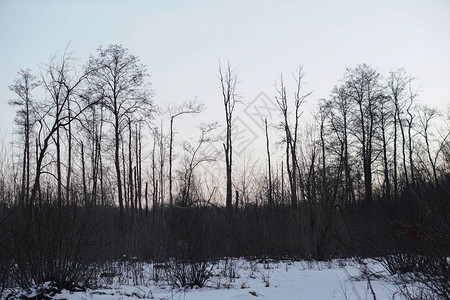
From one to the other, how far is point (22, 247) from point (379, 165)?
27179mm

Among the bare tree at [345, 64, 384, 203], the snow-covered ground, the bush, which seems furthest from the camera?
the bare tree at [345, 64, 384, 203]

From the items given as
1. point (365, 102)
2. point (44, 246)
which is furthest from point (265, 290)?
point (365, 102)

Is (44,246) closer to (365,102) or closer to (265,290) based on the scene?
(265,290)

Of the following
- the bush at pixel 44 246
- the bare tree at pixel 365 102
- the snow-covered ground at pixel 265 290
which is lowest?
the snow-covered ground at pixel 265 290

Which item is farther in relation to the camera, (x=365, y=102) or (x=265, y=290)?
(x=365, y=102)

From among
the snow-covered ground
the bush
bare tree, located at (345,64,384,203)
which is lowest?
the snow-covered ground

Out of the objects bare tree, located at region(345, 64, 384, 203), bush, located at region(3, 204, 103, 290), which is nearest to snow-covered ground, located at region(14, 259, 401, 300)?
bush, located at region(3, 204, 103, 290)

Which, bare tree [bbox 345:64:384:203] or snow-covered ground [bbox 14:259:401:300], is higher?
bare tree [bbox 345:64:384:203]

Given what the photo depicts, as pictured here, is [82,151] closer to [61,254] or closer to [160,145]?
[160,145]

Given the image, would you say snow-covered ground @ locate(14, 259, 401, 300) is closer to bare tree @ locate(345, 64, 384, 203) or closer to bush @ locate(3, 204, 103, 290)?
bush @ locate(3, 204, 103, 290)

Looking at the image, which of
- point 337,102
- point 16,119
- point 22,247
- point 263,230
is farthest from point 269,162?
point 22,247

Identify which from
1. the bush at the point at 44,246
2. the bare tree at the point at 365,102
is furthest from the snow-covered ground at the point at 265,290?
the bare tree at the point at 365,102

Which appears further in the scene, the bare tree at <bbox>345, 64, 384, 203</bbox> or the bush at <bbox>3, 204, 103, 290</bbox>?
the bare tree at <bbox>345, 64, 384, 203</bbox>

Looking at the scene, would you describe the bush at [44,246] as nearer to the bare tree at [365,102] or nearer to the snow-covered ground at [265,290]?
the snow-covered ground at [265,290]
